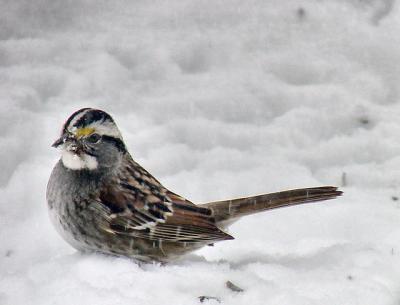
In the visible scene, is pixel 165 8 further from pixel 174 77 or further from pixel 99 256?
pixel 99 256

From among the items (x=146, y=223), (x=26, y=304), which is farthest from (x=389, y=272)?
(x=26, y=304)

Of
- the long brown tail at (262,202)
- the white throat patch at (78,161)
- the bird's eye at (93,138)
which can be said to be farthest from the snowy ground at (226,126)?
the bird's eye at (93,138)

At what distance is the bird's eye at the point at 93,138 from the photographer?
524 cm

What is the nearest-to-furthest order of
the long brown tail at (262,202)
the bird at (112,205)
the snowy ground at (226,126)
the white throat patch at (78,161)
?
the snowy ground at (226,126)
the bird at (112,205)
the white throat patch at (78,161)
the long brown tail at (262,202)

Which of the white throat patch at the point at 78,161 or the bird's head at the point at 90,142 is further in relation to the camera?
the white throat patch at the point at 78,161

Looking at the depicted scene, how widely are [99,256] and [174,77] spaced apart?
2.69 meters

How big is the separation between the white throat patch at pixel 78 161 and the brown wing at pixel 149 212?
150 mm

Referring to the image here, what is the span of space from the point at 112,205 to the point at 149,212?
0.22 metres

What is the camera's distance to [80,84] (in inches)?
291

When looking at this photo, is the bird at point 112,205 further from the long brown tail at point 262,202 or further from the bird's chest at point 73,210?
the long brown tail at point 262,202

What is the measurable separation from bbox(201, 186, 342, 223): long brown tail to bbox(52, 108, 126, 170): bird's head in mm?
661

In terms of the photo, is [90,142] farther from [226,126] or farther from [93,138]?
[226,126]

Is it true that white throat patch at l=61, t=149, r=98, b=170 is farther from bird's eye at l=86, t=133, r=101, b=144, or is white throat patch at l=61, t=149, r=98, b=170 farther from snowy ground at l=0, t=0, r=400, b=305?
snowy ground at l=0, t=0, r=400, b=305

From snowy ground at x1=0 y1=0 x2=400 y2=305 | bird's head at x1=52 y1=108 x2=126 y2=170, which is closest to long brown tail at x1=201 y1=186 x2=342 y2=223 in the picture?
snowy ground at x1=0 y1=0 x2=400 y2=305
